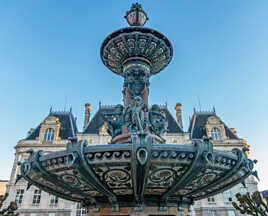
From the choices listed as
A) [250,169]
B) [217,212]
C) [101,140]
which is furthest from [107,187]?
[217,212]

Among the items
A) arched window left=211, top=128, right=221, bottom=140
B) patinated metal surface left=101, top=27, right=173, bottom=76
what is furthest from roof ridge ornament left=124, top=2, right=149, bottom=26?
arched window left=211, top=128, right=221, bottom=140

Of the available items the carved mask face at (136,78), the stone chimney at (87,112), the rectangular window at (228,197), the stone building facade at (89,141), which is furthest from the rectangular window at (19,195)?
the carved mask face at (136,78)

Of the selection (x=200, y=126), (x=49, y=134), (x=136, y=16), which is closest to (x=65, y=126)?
(x=49, y=134)

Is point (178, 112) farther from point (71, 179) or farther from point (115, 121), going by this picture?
point (71, 179)

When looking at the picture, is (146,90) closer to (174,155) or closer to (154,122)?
(154,122)

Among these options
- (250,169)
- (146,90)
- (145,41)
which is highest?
(145,41)

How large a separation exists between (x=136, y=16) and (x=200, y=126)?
27058mm

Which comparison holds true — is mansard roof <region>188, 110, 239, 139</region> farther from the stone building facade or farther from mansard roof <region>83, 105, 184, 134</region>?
mansard roof <region>83, 105, 184, 134</region>

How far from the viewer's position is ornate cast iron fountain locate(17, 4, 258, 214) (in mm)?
3570

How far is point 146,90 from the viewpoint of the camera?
22.0 ft

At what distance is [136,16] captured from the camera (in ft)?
25.1

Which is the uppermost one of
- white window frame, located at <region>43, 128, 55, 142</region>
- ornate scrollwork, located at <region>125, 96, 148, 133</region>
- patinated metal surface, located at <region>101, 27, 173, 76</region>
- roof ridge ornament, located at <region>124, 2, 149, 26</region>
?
white window frame, located at <region>43, 128, 55, 142</region>

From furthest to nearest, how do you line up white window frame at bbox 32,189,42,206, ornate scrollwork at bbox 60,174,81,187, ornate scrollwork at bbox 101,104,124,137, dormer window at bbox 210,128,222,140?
dormer window at bbox 210,128,222,140, white window frame at bbox 32,189,42,206, ornate scrollwork at bbox 101,104,124,137, ornate scrollwork at bbox 60,174,81,187

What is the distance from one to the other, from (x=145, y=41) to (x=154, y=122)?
2.53 m
